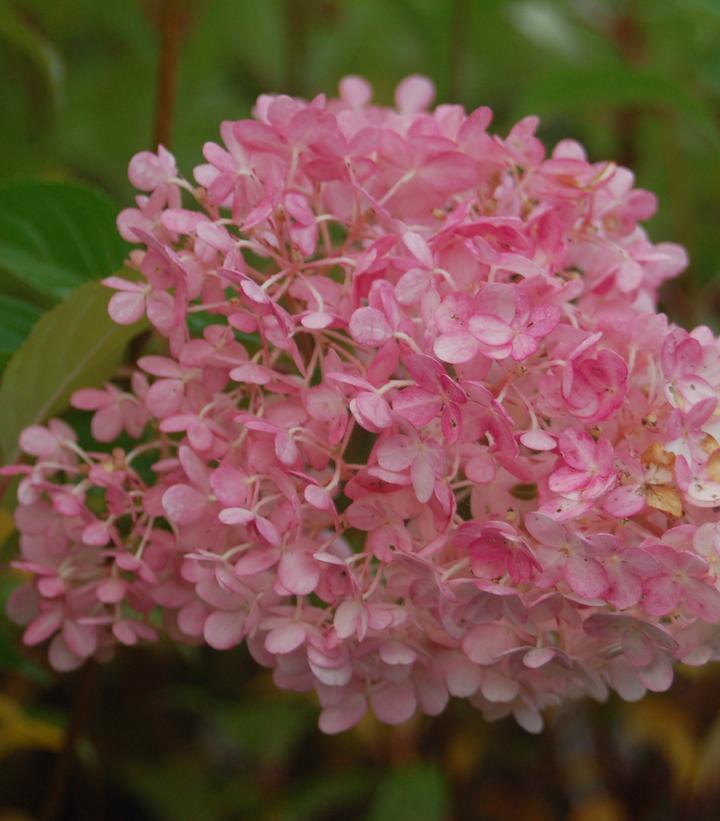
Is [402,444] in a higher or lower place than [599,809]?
higher

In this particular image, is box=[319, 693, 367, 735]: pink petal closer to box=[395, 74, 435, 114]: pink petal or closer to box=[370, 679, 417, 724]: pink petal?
box=[370, 679, 417, 724]: pink petal

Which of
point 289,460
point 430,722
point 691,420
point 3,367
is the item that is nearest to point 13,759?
point 430,722

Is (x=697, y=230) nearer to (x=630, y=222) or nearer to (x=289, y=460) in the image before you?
(x=630, y=222)

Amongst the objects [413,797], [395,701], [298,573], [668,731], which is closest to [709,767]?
[668,731]

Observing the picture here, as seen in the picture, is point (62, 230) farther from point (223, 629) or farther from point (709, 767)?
point (709, 767)

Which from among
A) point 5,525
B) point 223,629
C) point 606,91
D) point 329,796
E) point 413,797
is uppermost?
point 606,91

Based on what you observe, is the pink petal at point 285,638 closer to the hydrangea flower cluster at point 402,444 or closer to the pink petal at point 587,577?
the hydrangea flower cluster at point 402,444
